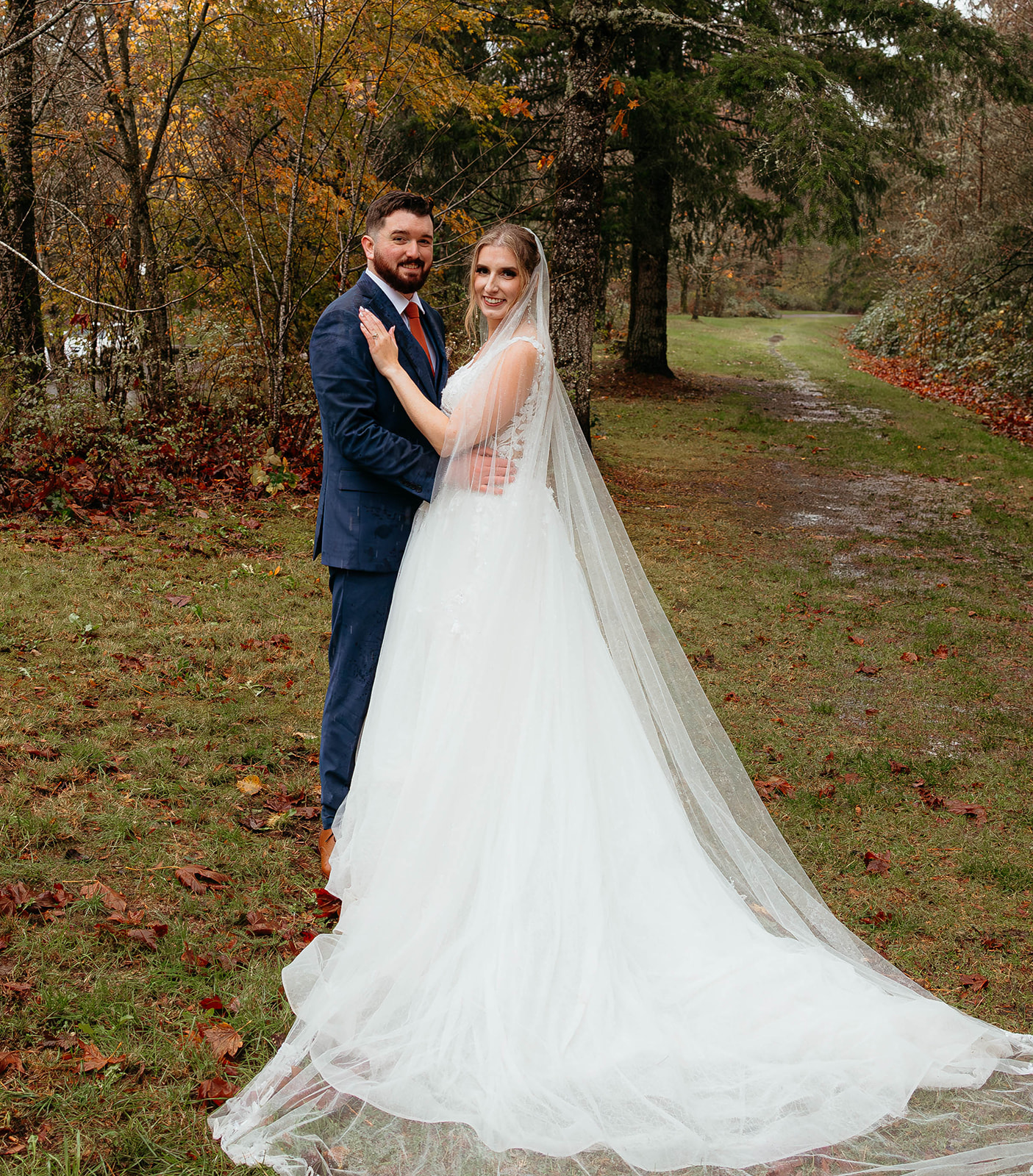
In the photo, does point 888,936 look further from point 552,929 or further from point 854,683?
point 854,683

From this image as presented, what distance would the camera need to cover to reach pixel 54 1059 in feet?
8.70

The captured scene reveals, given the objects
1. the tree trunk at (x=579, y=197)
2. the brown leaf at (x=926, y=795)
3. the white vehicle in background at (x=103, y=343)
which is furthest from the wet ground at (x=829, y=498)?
the white vehicle in background at (x=103, y=343)

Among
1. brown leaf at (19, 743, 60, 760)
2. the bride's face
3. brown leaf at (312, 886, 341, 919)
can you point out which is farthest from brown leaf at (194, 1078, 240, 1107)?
the bride's face

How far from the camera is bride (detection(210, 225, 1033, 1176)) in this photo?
2.42 meters

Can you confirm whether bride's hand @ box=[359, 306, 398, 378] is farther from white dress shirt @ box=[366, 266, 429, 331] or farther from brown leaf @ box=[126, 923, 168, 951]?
brown leaf @ box=[126, 923, 168, 951]

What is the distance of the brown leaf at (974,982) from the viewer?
333cm

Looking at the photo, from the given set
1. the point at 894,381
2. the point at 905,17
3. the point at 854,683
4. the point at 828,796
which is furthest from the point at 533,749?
the point at 894,381

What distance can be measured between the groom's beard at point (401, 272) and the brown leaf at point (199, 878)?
228 centimetres

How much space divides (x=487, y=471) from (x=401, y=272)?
2.60 ft

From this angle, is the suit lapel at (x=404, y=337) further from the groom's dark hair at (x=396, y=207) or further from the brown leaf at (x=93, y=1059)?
the brown leaf at (x=93, y=1059)

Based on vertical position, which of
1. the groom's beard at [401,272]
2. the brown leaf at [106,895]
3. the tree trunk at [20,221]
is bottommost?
the brown leaf at [106,895]

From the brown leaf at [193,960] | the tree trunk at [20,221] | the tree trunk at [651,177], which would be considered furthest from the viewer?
the tree trunk at [651,177]

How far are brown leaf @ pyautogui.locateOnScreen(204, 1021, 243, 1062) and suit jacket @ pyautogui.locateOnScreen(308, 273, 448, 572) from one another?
1.55m

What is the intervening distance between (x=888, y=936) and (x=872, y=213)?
708 inches
